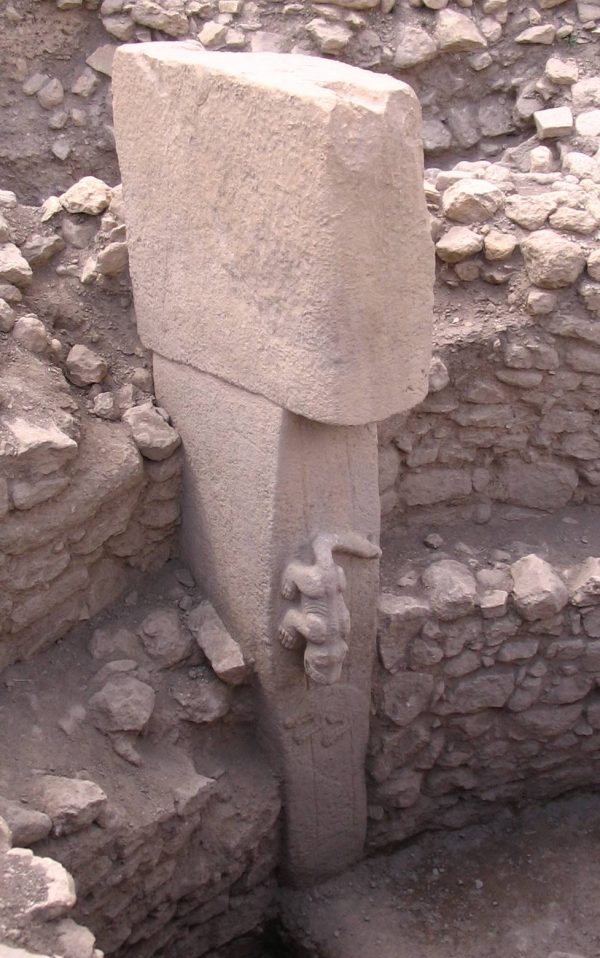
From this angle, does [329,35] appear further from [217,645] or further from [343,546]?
[217,645]

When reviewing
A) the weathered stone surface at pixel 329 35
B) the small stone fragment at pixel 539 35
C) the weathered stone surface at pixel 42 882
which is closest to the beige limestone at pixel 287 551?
the weathered stone surface at pixel 42 882

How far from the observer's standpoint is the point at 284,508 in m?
3.50

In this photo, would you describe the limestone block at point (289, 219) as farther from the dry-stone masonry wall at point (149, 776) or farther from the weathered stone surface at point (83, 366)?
the dry-stone masonry wall at point (149, 776)

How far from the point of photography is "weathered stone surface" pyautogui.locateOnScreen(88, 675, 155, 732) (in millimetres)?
3695

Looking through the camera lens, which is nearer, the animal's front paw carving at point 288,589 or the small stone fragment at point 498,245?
the animal's front paw carving at point 288,589

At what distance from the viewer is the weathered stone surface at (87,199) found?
401cm

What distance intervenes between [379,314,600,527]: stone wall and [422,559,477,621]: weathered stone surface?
0.33 m

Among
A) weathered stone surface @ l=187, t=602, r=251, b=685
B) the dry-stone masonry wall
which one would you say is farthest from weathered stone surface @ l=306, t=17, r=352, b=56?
weathered stone surface @ l=187, t=602, r=251, b=685

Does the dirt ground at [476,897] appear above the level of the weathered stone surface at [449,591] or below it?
below

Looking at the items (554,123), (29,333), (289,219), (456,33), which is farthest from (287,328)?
(456,33)

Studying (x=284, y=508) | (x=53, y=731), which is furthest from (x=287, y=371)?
(x=53, y=731)

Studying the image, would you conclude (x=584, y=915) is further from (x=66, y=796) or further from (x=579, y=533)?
(x=66, y=796)

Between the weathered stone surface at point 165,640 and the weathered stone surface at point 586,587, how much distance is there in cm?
145

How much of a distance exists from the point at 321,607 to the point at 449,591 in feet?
2.71
